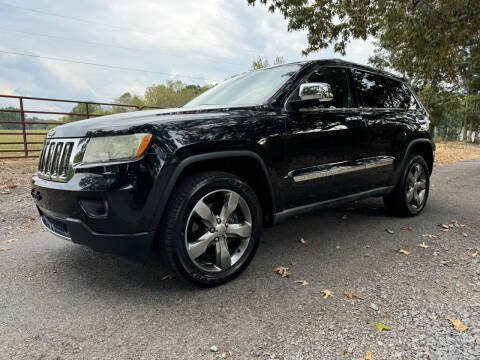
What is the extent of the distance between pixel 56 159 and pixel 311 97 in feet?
6.80

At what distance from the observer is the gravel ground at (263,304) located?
1866mm

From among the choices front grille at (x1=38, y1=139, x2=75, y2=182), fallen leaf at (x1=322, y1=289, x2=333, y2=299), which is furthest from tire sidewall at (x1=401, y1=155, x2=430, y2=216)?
front grille at (x1=38, y1=139, x2=75, y2=182)

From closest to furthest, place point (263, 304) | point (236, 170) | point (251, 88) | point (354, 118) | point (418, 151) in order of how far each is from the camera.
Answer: point (263, 304), point (236, 170), point (251, 88), point (354, 118), point (418, 151)

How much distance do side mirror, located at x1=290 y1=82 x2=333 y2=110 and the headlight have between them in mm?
1334

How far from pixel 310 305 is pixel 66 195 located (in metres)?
1.81

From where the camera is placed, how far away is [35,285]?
2643 millimetres

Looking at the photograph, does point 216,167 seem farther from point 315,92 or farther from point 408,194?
point 408,194

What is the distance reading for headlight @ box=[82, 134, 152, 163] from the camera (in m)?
2.15

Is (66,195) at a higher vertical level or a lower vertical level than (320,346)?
higher

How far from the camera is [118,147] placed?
217 centimetres

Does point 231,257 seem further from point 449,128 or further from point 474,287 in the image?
point 449,128

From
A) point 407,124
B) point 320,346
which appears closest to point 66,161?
point 320,346

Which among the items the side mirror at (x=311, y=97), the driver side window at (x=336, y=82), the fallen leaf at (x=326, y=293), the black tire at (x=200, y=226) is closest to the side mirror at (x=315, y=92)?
the side mirror at (x=311, y=97)

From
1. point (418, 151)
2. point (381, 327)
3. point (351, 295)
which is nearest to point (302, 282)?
point (351, 295)
